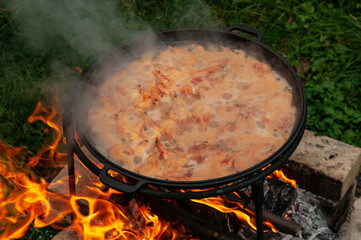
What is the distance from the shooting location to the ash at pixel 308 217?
118 inches

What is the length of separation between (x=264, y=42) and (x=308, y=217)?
258 centimetres

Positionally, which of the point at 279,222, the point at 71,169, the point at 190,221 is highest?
the point at 279,222

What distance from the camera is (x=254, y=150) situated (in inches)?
89.0

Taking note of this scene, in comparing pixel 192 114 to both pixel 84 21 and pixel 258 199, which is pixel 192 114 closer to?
pixel 258 199

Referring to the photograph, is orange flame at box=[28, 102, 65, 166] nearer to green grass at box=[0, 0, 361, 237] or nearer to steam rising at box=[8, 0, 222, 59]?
green grass at box=[0, 0, 361, 237]

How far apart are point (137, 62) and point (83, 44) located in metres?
2.24

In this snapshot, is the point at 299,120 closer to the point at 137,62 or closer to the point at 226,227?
the point at 226,227

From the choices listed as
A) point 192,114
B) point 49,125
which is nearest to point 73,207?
point 49,125

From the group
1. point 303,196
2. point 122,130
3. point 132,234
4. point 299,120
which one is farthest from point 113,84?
point 303,196

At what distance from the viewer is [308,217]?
3082 mm

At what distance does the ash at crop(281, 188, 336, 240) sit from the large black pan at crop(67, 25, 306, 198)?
1.04m

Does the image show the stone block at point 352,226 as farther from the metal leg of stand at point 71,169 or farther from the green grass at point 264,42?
the metal leg of stand at point 71,169

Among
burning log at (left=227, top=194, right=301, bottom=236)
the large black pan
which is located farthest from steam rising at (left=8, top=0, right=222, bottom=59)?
burning log at (left=227, top=194, right=301, bottom=236)

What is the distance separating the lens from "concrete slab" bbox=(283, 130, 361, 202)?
301cm
